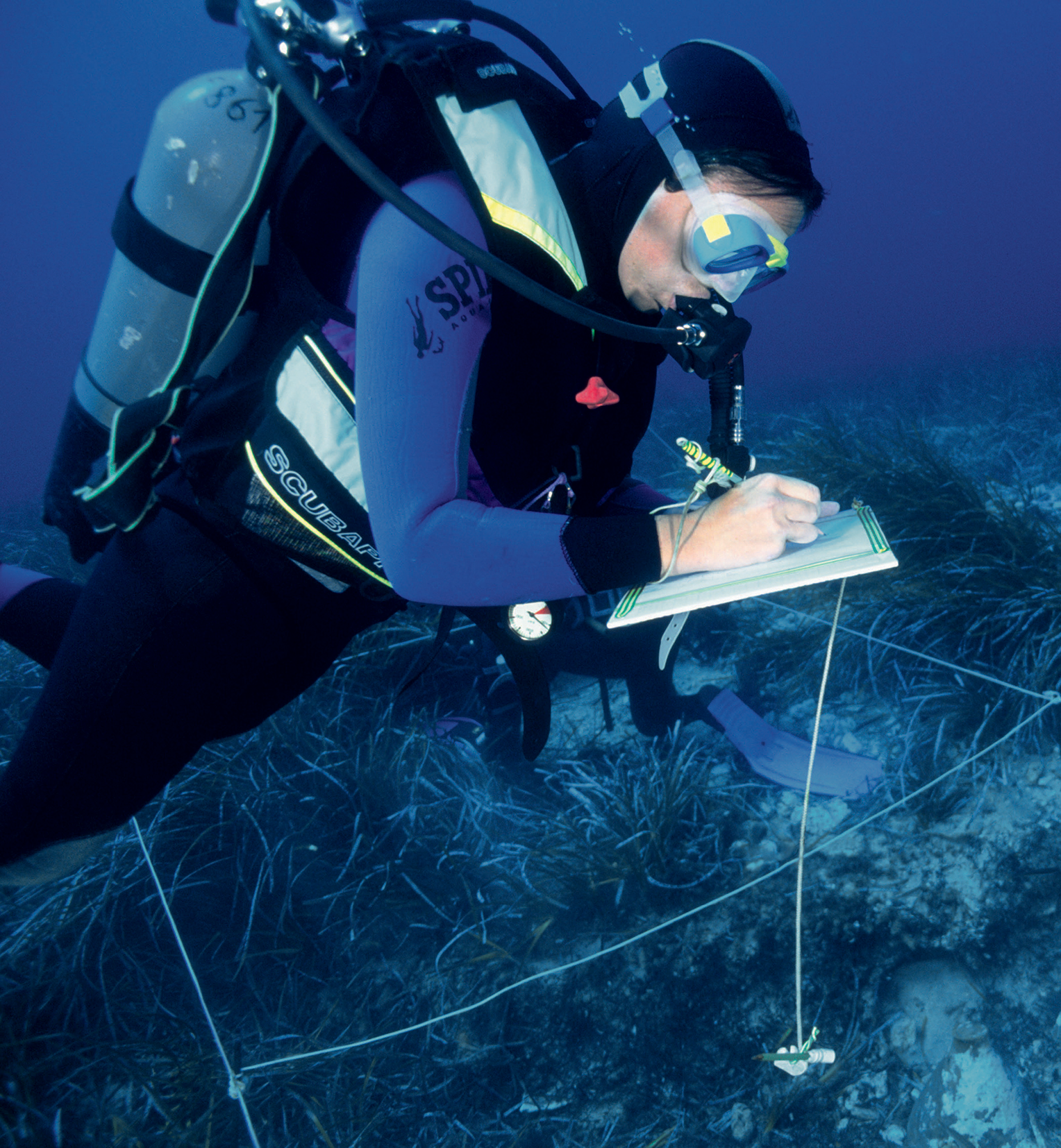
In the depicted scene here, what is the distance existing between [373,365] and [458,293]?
199mm

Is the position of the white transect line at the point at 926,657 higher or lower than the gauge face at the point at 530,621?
lower

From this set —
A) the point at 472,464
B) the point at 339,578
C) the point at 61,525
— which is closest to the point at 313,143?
the point at 472,464

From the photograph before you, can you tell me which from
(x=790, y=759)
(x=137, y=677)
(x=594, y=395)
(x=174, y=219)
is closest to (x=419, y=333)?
(x=594, y=395)

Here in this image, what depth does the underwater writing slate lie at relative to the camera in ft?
3.59

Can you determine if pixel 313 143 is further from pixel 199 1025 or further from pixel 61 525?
pixel 199 1025

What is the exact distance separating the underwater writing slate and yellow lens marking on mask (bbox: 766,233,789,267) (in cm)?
63

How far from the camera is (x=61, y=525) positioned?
5.55ft

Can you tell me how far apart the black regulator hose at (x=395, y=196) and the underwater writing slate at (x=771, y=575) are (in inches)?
20.1

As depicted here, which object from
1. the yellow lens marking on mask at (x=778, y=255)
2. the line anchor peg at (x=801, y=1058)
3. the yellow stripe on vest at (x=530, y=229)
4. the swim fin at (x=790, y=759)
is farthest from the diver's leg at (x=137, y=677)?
the swim fin at (x=790, y=759)

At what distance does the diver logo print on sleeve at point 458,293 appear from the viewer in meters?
1.03

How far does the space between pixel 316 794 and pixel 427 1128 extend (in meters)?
1.33

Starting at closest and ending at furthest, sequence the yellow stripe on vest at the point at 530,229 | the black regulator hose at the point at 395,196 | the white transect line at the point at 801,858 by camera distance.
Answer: the black regulator hose at the point at 395,196, the yellow stripe on vest at the point at 530,229, the white transect line at the point at 801,858

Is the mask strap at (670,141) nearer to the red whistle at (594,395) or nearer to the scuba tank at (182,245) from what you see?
the red whistle at (594,395)

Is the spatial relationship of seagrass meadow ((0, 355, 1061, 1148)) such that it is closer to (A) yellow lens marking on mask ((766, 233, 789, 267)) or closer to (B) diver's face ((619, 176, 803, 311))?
(A) yellow lens marking on mask ((766, 233, 789, 267))
